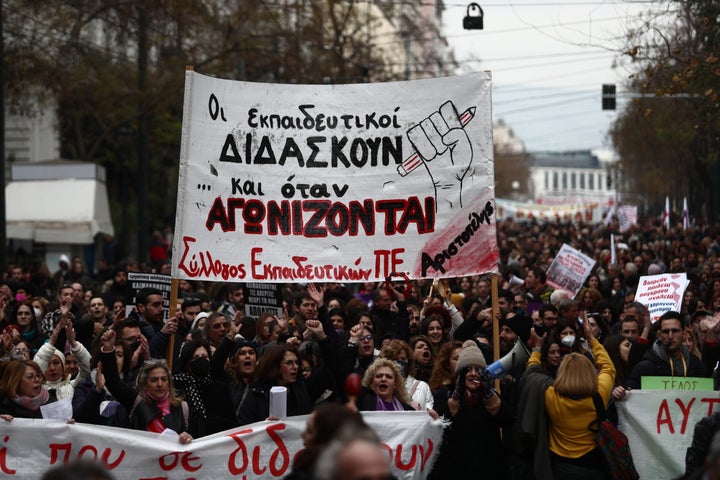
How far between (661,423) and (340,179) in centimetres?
282

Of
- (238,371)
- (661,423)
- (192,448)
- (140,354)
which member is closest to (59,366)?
(140,354)

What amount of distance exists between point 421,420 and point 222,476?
3.96 feet

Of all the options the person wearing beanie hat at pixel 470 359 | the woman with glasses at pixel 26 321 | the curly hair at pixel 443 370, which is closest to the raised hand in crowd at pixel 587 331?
the curly hair at pixel 443 370

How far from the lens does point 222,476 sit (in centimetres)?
773

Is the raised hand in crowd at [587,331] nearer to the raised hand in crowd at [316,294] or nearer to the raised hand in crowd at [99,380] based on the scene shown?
the raised hand in crowd at [316,294]

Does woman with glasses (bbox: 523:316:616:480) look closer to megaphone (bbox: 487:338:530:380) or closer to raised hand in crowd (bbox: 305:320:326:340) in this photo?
megaphone (bbox: 487:338:530:380)

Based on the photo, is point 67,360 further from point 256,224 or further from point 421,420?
point 421,420

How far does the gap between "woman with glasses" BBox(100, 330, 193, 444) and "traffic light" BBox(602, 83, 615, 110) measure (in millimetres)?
21006

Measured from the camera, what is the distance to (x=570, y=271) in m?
16.5

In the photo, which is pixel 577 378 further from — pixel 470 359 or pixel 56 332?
pixel 56 332

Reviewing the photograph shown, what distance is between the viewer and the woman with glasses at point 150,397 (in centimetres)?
754

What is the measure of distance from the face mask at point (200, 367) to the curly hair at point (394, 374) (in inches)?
37.5

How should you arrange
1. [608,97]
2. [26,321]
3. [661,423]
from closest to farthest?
[661,423]
[26,321]
[608,97]

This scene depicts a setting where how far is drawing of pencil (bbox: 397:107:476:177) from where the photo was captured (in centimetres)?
944
